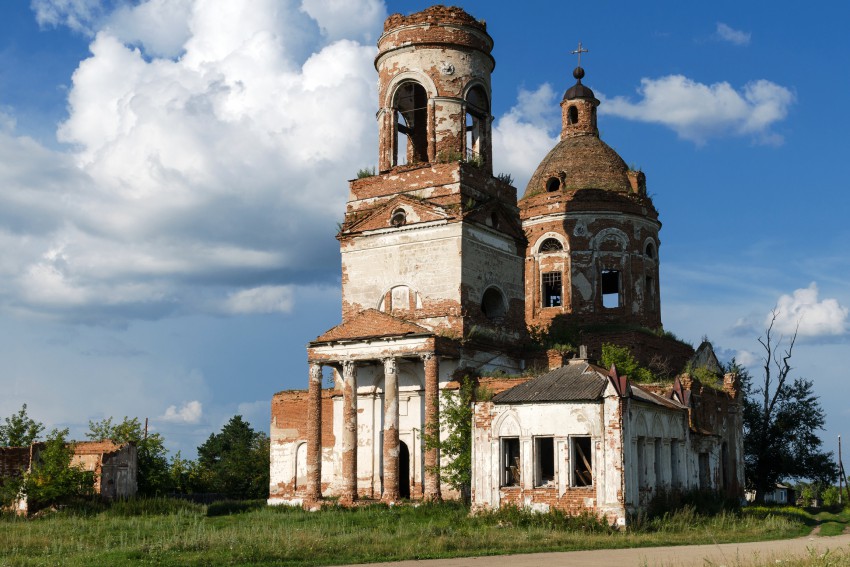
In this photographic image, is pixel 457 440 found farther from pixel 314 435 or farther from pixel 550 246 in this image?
pixel 550 246

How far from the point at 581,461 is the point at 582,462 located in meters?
0.04

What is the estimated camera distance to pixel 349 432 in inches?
1134

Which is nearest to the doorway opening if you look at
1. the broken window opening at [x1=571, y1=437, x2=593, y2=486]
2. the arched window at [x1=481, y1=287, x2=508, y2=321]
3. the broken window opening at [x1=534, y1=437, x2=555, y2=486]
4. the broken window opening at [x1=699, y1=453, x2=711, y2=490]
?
the arched window at [x1=481, y1=287, x2=508, y2=321]

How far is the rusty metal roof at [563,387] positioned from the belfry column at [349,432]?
20.3 ft

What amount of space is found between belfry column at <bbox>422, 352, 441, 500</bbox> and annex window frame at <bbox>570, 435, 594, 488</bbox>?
16.2 feet

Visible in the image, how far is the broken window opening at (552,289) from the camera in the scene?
36.7m

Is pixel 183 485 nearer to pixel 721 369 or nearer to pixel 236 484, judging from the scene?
pixel 236 484

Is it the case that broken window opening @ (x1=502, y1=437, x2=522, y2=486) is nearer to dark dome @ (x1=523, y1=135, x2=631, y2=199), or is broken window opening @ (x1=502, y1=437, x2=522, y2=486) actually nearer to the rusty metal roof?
the rusty metal roof

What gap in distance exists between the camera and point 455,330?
2878 cm

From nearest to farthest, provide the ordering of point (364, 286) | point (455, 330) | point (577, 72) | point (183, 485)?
point (455, 330) < point (364, 286) < point (183, 485) < point (577, 72)

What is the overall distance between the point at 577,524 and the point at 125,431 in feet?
59.8

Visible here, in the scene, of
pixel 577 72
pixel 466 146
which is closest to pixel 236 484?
pixel 466 146

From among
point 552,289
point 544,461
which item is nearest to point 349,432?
point 544,461

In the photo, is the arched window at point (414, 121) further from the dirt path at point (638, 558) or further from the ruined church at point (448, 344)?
the dirt path at point (638, 558)
